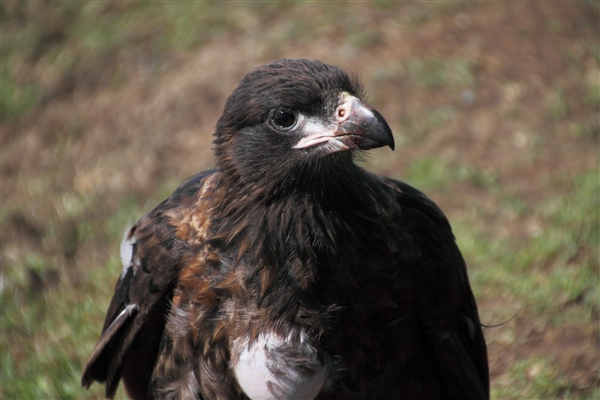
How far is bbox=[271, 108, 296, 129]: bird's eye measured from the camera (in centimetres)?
336

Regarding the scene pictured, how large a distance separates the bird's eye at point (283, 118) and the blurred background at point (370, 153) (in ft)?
8.12

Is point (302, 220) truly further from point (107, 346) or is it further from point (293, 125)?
point (107, 346)

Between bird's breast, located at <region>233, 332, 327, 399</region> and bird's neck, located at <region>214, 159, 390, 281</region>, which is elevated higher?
bird's neck, located at <region>214, 159, 390, 281</region>

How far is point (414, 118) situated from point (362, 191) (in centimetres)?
412

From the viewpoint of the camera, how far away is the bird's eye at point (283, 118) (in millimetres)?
3357

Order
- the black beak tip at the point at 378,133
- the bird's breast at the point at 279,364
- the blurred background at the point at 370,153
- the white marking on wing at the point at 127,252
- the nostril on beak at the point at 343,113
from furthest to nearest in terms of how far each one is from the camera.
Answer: the blurred background at the point at 370,153 < the white marking on wing at the point at 127,252 < the bird's breast at the point at 279,364 < the nostril on beak at the point at 343,113 < the black beak tip at the point at 378,133

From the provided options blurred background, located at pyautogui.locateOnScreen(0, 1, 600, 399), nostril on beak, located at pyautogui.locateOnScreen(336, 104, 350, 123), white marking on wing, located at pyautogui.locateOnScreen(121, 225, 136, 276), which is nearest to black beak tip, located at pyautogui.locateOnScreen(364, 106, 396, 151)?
nostril on beak, located at pyautogui.locateOnScreen(336, 104, 350, 123)

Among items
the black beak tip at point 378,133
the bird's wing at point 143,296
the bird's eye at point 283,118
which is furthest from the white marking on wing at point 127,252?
the black beak tip at point 378,133

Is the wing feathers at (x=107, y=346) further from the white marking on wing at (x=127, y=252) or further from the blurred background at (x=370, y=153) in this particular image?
the blurred background at (x=370, y=153)

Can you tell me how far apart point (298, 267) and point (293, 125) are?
23.7 inches

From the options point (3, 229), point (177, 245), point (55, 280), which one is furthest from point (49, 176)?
point (177, 245)

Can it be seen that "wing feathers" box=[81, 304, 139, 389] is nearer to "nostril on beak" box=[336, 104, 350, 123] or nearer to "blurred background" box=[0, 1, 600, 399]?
"blurred background" box=[0, 1, 600, 399]

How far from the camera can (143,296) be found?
3.81 metres

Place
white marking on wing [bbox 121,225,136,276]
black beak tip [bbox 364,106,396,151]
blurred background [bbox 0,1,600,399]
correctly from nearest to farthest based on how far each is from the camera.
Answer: black beak tip [bbox 364,106,396,151], white marking on wing [bbox 121,225,136,276], blurred background [bbox 0,1,600,399]
